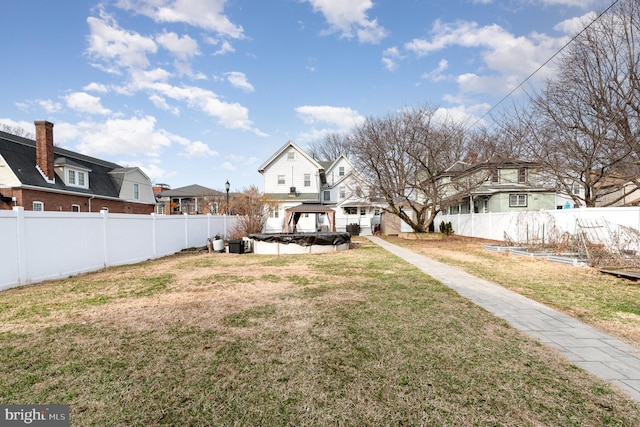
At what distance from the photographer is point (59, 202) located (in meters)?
18.8

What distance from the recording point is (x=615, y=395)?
2439mm

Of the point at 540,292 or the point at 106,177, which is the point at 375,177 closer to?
the point at 540,292

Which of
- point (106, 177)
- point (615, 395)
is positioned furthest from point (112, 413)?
point (106, 177)

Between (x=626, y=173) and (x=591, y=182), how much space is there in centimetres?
131

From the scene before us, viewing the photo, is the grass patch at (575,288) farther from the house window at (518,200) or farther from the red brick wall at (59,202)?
the red brick wall at (59,202)

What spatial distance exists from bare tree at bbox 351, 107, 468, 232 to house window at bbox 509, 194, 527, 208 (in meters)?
8.46

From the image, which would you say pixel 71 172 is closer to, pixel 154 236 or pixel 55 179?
pixel 55 179

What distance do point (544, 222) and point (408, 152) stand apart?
28.8 ft

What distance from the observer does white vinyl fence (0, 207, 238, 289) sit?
6.43m

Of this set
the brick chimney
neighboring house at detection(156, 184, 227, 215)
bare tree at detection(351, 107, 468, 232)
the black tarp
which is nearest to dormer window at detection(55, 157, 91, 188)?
the brick chimney

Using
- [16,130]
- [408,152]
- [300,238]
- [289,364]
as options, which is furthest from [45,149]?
[16,130]

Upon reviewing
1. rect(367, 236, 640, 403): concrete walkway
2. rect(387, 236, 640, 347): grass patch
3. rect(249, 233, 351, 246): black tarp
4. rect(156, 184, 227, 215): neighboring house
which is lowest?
rect(387, 236, 640, 347): grass patch

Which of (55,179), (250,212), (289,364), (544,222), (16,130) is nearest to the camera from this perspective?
(289,364)

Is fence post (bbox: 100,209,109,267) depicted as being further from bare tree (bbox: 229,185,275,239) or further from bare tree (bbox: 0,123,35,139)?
bare tree (bbox: 0,123,35,139)
